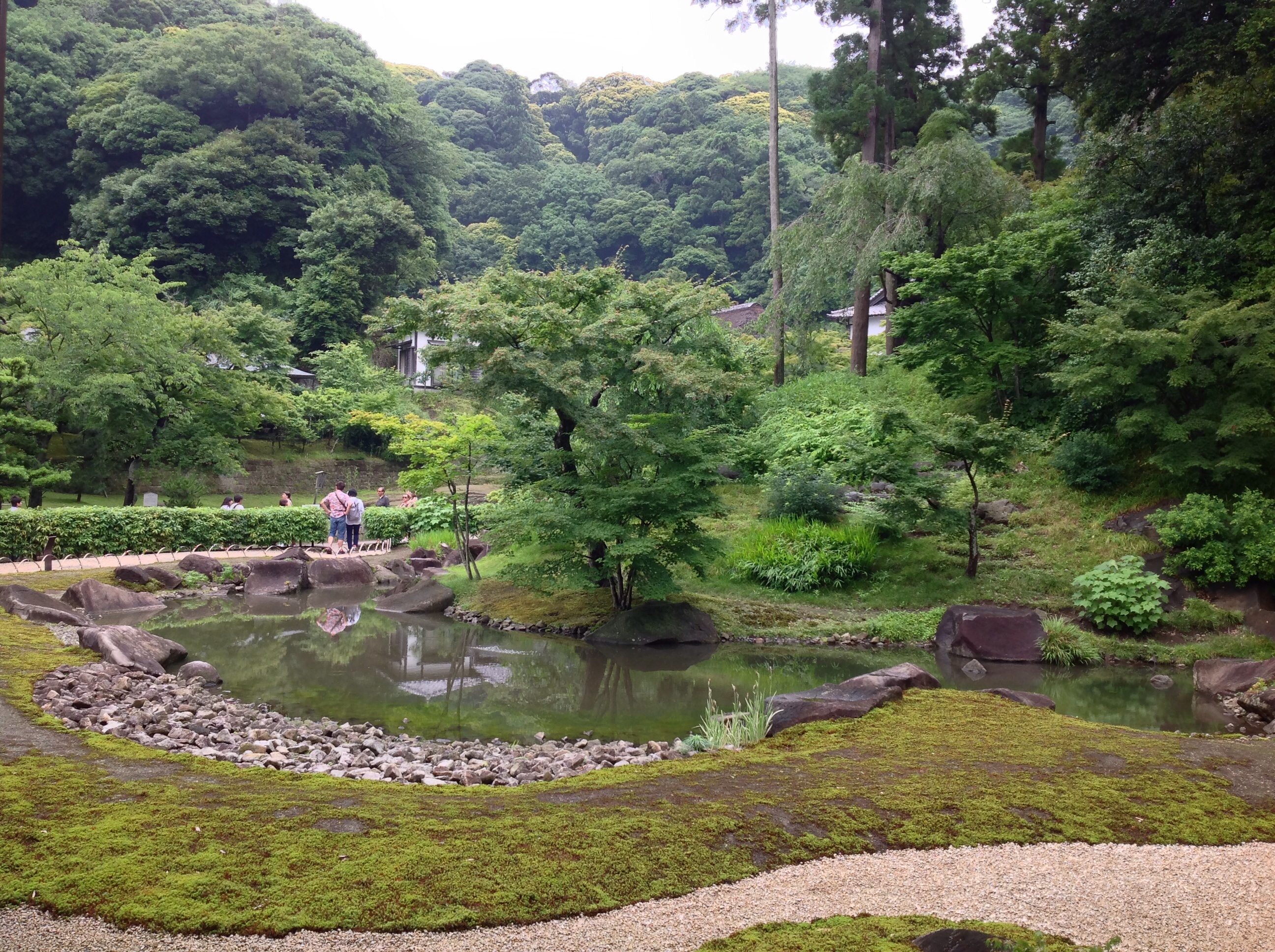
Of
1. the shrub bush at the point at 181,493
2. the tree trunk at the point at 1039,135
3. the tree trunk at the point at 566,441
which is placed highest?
the tree trunk at the point at 1039,135

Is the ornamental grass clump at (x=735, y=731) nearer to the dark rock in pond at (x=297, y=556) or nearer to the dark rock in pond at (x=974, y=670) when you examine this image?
the dark rock in pond at (x=974, y=670)

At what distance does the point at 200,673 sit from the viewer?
10.4 m

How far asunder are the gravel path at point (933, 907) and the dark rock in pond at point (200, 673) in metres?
6.99

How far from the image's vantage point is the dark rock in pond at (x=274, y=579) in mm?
17594

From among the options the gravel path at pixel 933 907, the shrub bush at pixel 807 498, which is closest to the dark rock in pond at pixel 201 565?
the shrub bush at pixel 807 498

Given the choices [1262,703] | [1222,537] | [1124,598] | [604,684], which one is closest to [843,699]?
[604,684]

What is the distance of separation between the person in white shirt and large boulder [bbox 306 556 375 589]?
6.88 feet

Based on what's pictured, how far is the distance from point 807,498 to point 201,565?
12.5m

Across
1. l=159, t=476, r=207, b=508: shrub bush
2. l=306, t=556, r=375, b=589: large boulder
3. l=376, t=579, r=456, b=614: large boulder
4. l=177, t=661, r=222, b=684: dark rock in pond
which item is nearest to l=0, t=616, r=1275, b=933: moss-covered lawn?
l=177, t=661, r=222, b=684: dark rock in pond

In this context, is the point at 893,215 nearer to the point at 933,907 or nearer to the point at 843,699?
the point at 843,699

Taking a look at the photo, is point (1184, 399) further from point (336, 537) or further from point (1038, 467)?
point (336, 537)

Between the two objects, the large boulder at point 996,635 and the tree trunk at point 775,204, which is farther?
the tree trunk at point 775,204

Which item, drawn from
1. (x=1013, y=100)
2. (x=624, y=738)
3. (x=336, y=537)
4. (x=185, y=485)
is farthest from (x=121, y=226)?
(x=1013, y=100)

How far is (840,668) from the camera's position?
458 inches
